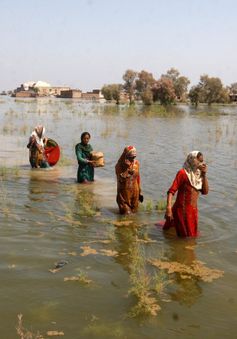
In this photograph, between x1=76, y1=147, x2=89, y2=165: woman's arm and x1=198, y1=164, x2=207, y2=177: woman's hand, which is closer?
x1=198, y1=164, x2=207, y2=177: woman's hand

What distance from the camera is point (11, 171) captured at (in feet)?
35.4

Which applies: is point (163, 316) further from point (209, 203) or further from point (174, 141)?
point (174, 141)

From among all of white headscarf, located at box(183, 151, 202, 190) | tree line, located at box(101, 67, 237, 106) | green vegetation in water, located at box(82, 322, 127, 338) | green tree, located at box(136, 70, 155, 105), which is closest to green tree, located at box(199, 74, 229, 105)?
tree line, located at box(101, 67, 237, 106)

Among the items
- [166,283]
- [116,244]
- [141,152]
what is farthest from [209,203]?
[141,152]

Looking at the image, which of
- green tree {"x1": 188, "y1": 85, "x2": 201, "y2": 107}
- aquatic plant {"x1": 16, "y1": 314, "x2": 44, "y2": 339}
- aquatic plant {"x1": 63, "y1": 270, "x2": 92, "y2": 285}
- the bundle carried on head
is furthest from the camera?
green tree {"x1": 188, "y1": 85, "x2": 201, "y2": 107}

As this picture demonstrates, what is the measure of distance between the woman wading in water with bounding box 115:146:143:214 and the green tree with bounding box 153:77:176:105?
5674cm

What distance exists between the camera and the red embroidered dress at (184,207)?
589 centimetres

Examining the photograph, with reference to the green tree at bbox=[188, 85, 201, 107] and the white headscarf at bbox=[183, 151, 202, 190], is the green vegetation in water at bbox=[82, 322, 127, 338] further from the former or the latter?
the green tree at bbox=[188, 85, 201, 107]

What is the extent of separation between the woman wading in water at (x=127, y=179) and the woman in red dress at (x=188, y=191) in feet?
3.95

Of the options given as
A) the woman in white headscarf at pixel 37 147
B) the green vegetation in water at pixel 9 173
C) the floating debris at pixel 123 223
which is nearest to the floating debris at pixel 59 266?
the floating debris at pixel 123 223

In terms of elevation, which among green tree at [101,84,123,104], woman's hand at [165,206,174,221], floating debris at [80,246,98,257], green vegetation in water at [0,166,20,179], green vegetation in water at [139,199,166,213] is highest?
green tree at [101,84,123,104]

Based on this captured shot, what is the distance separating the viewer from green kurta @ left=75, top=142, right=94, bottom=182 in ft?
30.4

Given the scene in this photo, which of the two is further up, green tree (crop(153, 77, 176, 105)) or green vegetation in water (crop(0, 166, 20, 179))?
green tree (crop(153, 77, 176, 105))

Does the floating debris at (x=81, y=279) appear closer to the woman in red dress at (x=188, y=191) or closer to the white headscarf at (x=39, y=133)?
the woman in red dress at (x=188, y=191)
